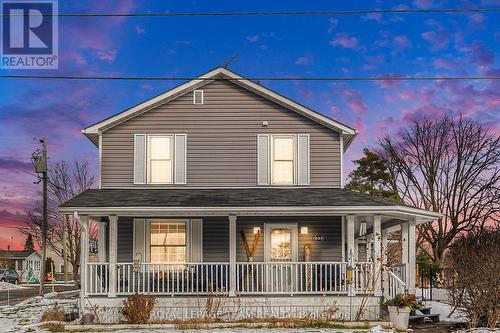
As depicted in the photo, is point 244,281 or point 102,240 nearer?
point 244,281

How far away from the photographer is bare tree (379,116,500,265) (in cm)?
3616

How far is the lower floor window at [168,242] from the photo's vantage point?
742 inches

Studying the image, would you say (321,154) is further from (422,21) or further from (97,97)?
(97,97)

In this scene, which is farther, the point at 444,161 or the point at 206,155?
the point at 444,161

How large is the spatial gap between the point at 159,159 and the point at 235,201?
3719 millimetres

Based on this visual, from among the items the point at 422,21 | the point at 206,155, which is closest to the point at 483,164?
the point at 422,21

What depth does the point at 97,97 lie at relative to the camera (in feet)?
98.4

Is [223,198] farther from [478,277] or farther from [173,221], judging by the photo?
[478,277]

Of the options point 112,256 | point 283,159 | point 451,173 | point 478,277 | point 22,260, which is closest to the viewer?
point 478,277

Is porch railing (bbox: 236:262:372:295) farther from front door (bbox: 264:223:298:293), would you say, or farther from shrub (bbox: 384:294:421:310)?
shrub (bbox: 384:294:421:310)

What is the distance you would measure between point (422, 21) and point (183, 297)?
47.7 feet

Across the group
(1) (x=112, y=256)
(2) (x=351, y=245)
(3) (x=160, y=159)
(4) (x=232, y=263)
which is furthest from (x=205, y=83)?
(2) (x=351, y=245)

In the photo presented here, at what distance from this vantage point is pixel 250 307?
16.5m

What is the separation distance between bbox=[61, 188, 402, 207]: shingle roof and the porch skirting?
8.28 feet
